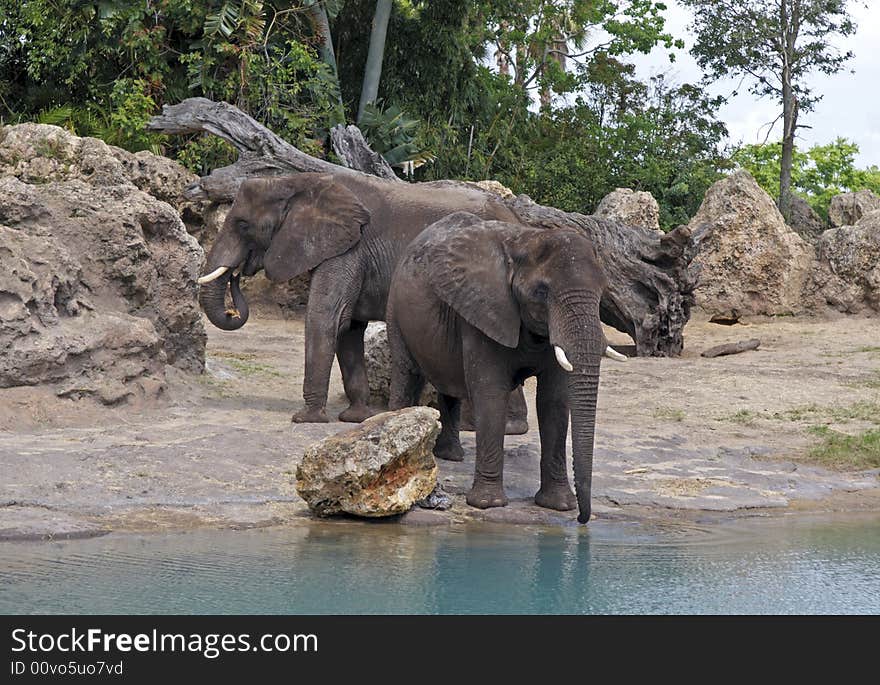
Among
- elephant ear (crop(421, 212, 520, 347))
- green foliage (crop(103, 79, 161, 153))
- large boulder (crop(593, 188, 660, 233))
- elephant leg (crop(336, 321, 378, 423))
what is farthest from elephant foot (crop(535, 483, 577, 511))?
green foliage (crop(103, 79, 161, 153))

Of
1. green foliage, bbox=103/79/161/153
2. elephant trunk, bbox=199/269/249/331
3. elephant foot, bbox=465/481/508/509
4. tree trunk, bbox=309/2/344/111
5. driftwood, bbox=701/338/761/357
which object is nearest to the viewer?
elephant foot, bbox=465/481/508/509

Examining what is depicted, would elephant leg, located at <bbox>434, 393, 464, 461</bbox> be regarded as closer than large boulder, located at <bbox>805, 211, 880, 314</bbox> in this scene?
Yes

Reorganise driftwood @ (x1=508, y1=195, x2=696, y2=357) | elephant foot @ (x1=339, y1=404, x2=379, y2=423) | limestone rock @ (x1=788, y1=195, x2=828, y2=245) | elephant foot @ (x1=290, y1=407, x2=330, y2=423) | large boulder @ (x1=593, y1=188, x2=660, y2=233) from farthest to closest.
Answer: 1. limestone rock @ (x1=788, y1=195, x2=828, y2=245)
2. large boulder @ (x1=593, y1=188, x2=660, y2=233)
3. driftwood @ (x1=508, y1=195, x2=696, y2=357)
4. elephant foot @ (x1=339, y1=404, x2=379, y2=423)
5. elephant foot @ (x1=290, y1=407, x2=330, y2=423)

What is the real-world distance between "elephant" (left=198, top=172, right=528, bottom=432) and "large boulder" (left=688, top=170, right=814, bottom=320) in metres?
→ 9.01

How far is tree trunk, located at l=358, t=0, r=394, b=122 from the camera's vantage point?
2333 cm

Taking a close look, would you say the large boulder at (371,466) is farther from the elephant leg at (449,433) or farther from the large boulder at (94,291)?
the large boulder at (94,291)

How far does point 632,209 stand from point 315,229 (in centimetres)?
919

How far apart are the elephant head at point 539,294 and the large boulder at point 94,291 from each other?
10.9 feet

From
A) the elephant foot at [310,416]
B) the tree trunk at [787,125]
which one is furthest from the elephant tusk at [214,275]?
the tree trunk at [787,125]

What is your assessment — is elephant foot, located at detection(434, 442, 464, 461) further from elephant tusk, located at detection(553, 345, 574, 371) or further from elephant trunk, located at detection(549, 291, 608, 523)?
elephant tusk, located at detection(553, 345, 574, 371)

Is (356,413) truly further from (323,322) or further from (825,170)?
(825,170)

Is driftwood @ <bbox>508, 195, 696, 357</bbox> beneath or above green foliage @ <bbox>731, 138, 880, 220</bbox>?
beneath
